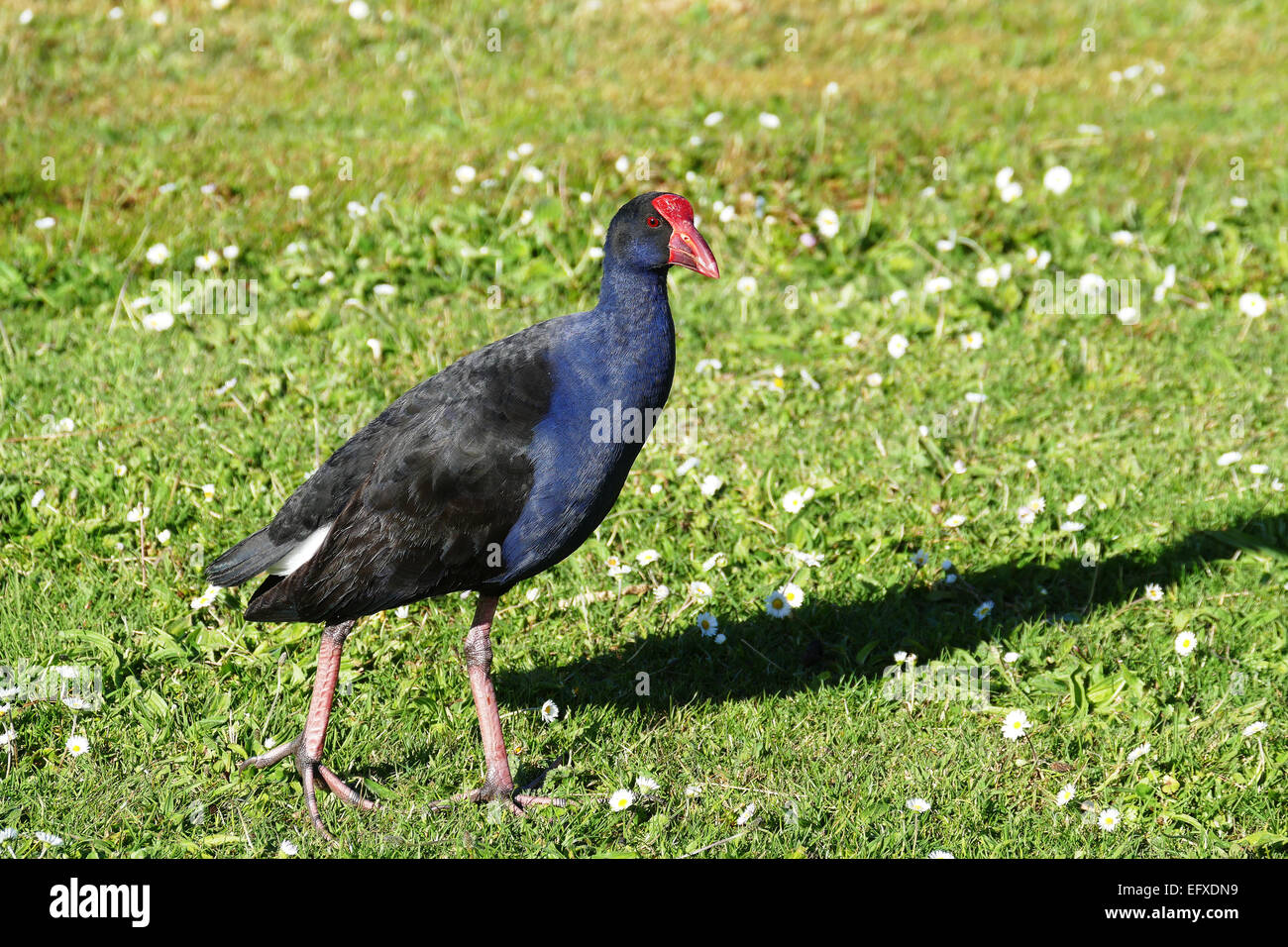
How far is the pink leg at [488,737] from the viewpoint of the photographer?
4188 millimetres

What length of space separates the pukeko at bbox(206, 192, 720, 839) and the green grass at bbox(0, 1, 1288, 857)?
1.61ft

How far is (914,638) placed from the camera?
5004 millimetres

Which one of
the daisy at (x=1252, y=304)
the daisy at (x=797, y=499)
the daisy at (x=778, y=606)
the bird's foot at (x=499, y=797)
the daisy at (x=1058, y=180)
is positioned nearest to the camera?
the bird's foot at (x=499, y=797)

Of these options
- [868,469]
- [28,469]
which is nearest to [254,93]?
[28,469]

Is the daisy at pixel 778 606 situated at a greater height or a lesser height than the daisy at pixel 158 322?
lesser

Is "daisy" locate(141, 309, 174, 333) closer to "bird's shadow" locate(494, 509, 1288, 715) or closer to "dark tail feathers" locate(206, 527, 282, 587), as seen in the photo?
"dark tail feathers" locate(206, 527, 282, 587)

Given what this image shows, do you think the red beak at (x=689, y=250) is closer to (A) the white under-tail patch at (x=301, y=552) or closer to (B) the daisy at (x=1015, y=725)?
(A) the white under-tail patch at (x=301, y=552)

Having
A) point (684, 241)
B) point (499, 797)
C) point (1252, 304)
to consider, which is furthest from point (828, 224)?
point (499, 797)

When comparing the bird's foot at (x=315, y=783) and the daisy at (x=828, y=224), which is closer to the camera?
the bird's foot at (x=315, y=783)

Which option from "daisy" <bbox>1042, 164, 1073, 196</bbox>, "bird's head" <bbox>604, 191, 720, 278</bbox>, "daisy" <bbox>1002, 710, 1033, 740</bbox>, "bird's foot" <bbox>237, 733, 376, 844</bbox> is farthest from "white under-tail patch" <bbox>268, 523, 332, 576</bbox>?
"daisy" <bbox>1042, 164, 1073, 196</bbox>

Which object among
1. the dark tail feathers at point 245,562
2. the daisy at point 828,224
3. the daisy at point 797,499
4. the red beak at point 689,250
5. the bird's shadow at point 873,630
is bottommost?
the bird's shadow at point 873,630

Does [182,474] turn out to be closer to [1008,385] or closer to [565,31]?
[1008,385]

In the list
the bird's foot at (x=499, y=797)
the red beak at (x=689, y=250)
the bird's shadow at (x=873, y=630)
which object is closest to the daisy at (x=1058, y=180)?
the bird's shadow at (x=873, y=630)

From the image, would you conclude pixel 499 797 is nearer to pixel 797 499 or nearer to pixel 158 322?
pixel 797 499
